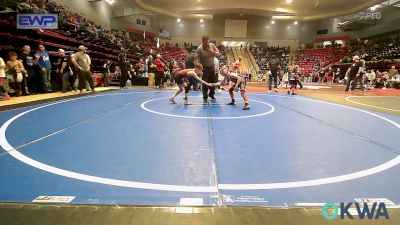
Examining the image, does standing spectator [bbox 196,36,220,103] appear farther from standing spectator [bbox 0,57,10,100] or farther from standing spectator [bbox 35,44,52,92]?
standing spectator [bbox 35,44,52,92]

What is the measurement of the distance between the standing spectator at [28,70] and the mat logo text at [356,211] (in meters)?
9.01

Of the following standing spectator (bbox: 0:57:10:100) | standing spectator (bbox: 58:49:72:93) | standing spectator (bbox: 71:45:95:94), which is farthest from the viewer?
standing spectator (bbox: 58:49:72:93)

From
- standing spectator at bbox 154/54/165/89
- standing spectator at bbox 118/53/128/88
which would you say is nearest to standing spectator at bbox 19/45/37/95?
standing spectator at bbox 118/53/128/88

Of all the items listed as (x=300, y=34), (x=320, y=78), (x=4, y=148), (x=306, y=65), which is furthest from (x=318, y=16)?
(x=4, y=148)

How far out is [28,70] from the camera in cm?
862

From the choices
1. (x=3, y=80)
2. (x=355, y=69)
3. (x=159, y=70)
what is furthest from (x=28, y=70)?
(x=355, y=69)

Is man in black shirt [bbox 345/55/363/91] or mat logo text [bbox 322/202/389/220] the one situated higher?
man in black shirt [bbox 345/55/363/91]

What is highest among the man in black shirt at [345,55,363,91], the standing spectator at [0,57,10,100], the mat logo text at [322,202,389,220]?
the man in black shirt at [345,55,363,91]

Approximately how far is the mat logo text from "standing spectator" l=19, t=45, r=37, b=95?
355 inches

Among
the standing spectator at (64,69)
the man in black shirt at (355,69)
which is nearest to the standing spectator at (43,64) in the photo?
the standing spectator at (64,69)

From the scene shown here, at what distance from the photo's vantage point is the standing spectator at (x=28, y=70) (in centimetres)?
848

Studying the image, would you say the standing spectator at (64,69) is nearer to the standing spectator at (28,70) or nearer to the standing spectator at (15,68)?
the standing spectator at (28,70)

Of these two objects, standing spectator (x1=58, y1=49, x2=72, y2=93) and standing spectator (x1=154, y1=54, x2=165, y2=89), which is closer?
standing spectator (x1=58, y1=49, x2=72, y2=93)

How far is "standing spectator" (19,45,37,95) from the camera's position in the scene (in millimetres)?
8477
